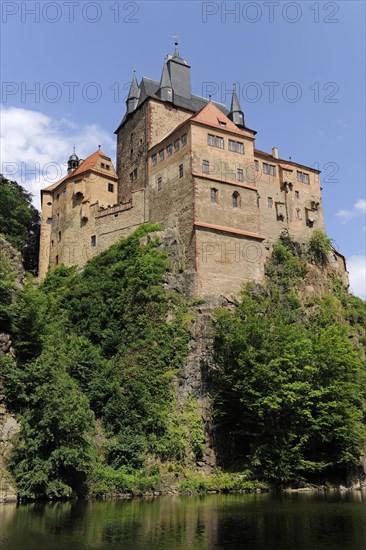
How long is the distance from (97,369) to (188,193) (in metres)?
17.4

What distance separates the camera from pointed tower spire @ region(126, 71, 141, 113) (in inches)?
2323

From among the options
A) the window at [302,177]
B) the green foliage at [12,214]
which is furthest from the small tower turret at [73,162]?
the window at [302,177]

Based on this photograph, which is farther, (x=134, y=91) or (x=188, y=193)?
(x=134, y=91)

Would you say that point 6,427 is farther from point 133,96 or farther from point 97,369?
point 133,96

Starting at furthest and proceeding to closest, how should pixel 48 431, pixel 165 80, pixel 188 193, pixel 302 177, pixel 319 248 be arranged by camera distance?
pixel 302 177, pixel 165 80, pixel 319 248, pixel 188 193, pixel 48 431

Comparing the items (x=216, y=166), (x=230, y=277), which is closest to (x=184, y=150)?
(x=216, y=166)

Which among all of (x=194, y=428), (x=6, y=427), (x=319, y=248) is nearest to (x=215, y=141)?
(x=319, y=248)

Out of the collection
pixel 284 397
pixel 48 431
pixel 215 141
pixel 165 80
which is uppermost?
pixel 165 80

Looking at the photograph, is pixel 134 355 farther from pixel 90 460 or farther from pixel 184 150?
pixel 184 150

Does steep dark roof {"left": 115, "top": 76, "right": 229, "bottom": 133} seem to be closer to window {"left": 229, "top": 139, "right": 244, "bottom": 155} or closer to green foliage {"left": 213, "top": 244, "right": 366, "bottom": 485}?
window {"left": 229, "top": 139, "right": 244, "bottom": 155}

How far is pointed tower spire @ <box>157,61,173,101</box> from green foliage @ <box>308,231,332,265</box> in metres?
19.8

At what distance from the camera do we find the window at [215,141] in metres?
50.1

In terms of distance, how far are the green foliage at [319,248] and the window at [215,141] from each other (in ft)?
46.1

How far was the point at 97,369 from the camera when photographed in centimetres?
3853
